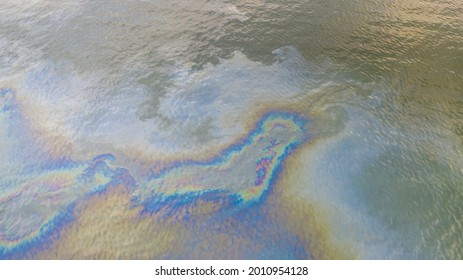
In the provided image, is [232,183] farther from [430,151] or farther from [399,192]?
[430,151]

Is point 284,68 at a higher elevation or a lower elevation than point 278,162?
higher

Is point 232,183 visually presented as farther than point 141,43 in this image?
No

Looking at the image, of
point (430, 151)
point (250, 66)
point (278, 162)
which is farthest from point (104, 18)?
point (430, 151)

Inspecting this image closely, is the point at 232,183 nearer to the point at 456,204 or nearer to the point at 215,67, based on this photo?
the point at 215,67
